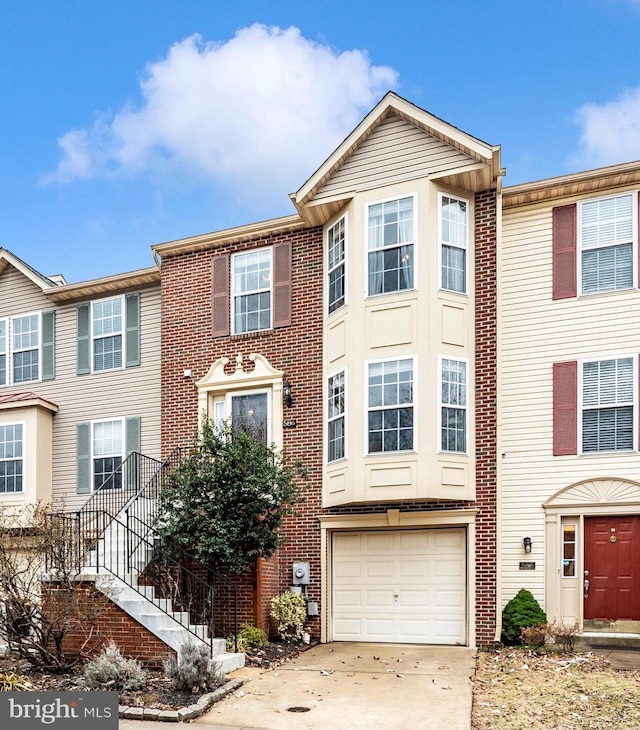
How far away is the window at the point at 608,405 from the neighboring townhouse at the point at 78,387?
8.63 m

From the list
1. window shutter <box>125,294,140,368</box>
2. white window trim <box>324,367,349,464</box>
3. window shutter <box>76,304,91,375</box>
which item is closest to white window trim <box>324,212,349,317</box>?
white window trim <box>324,367,349,464</box>

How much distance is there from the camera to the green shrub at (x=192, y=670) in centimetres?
952

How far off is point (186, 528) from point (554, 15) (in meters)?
12.7

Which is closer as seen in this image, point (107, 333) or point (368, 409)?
point (368, 409)

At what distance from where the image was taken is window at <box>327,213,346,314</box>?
14.4 meters

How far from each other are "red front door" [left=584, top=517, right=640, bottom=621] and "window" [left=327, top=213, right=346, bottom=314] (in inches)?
226

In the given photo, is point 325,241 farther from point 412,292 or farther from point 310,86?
point 310,86

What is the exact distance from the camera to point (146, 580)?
12758 mm

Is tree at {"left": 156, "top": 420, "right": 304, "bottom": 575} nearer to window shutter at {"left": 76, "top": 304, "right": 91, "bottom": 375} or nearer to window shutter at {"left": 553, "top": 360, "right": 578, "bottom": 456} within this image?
window shutter at {"left": 553, "top": 360, "right": 578, "bottom": 456}

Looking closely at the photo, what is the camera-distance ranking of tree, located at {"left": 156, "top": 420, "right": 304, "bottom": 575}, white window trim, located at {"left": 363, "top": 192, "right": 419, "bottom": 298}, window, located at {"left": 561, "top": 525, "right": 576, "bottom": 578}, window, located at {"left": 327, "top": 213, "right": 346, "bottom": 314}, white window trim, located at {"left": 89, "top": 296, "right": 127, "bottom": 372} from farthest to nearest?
white window trim, located at {"left": 89, "top": 296, "right": 127, "bottom": 372} → window, located at {"left": 327, "top": 213, "right": 346, "bottom": 314} → white window trim, located at {"left": 363, "top": 192, "right": 419, "bottom": 298} → window, located at {"left": 561, "top": 525, "right": 576, "bottom": 578} → tree, located at {"left": 156, "top": 420, "right": 304, "bottom": 575}

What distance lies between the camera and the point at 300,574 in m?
14.0

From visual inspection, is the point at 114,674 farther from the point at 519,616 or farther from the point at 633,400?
the point at 633,400

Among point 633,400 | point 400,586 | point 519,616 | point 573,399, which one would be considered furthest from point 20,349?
point 633,400

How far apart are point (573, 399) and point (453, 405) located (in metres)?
2.01
